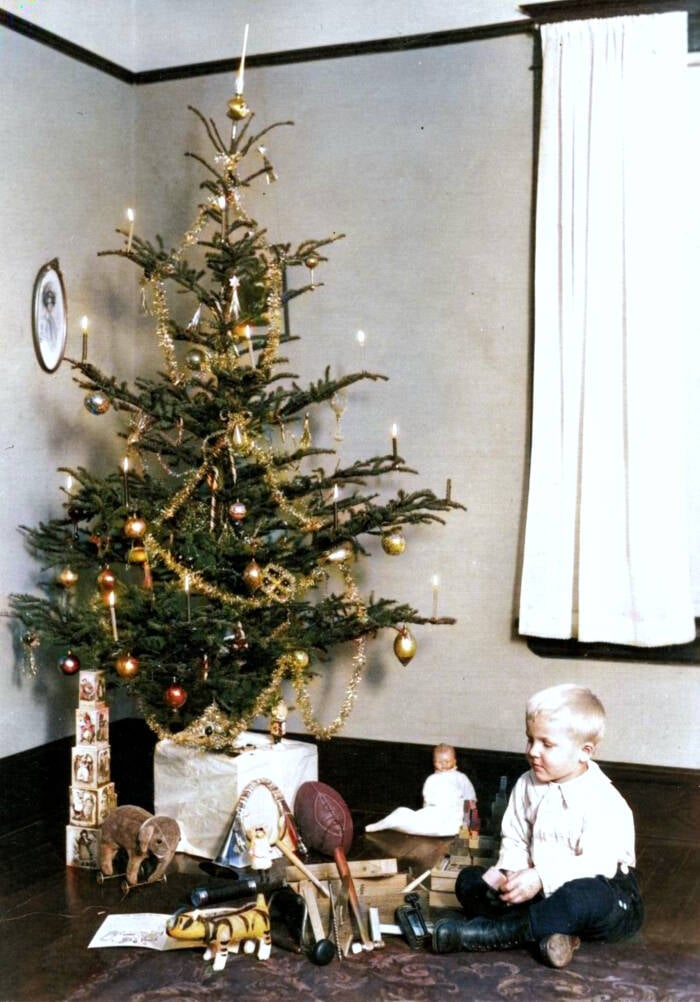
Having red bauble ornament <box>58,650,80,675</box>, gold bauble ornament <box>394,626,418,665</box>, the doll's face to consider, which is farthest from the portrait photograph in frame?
the doll's face

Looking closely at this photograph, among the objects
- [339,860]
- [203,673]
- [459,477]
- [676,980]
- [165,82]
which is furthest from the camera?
[165,82]

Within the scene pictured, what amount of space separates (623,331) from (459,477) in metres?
0.78

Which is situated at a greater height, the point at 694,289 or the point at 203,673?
the point at 694,289

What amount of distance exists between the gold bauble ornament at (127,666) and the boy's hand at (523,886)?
1.27 meters

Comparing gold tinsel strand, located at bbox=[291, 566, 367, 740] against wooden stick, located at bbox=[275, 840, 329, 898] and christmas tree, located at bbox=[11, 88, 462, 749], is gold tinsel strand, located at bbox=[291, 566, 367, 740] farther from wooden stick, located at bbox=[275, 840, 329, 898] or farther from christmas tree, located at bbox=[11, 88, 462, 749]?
wooden stick, located at bbox=[275, 840, 329, 898]

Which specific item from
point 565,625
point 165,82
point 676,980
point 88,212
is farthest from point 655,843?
point 165,82

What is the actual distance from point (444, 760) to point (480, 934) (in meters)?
1.24

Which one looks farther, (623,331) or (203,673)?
(623,331)

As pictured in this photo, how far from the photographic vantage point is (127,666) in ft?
12.0

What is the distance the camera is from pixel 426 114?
176 inches

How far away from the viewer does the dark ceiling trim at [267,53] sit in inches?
170

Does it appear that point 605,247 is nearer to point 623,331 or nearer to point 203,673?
point 623,331

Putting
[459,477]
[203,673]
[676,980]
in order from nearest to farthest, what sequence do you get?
[676,980]
[203,673]
[459,477]

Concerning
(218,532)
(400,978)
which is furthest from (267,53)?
(400,978)
